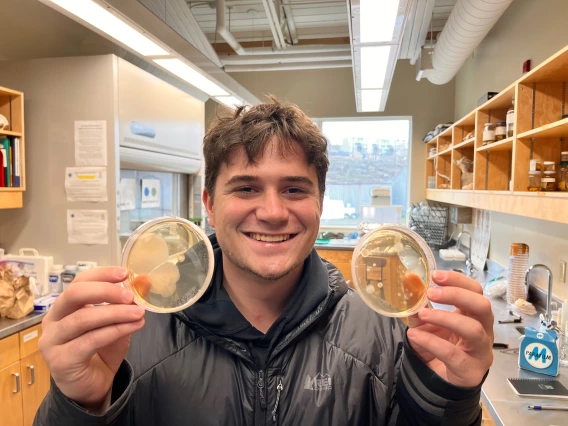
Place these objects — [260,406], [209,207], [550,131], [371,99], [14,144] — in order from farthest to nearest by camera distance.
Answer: [371,99], [14,144], [550,131], [209,207], [260,406]

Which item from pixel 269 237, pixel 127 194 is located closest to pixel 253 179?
pixel 269 237

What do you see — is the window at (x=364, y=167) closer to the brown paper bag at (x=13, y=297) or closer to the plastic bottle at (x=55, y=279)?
the plastic bottle at (x=55, y=279)

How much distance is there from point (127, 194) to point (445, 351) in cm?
308

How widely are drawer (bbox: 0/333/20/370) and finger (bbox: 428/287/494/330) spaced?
236 centimetres

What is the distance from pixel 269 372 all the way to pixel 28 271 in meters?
2.47

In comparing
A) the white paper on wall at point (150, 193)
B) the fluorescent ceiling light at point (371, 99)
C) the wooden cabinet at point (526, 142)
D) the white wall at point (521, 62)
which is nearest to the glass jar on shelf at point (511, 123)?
the wooden cabinet at point (526, 142)

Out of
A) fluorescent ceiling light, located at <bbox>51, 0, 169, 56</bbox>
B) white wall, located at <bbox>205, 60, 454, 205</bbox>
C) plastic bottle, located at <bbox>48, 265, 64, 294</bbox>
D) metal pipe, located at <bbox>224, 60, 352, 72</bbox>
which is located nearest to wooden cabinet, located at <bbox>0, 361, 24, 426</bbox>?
plastic bottle, located at <bbox>48, 265, 64, 294</bbox>

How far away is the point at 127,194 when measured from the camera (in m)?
3.37

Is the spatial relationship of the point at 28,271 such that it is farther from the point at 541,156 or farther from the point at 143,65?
the point at 541,156

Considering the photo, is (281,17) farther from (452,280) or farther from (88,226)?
(452,280)

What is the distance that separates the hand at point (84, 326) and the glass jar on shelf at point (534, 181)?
2.06m

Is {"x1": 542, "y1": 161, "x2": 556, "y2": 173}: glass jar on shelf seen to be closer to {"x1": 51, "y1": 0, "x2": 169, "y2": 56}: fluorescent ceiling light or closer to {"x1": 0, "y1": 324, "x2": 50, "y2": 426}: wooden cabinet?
{"x1": 51, "y1": 0, "x2": 169, "y2": 56}: fluorescent ceiling light

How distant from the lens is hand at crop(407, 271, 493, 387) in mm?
835

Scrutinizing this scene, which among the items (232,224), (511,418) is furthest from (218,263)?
(511,418)
